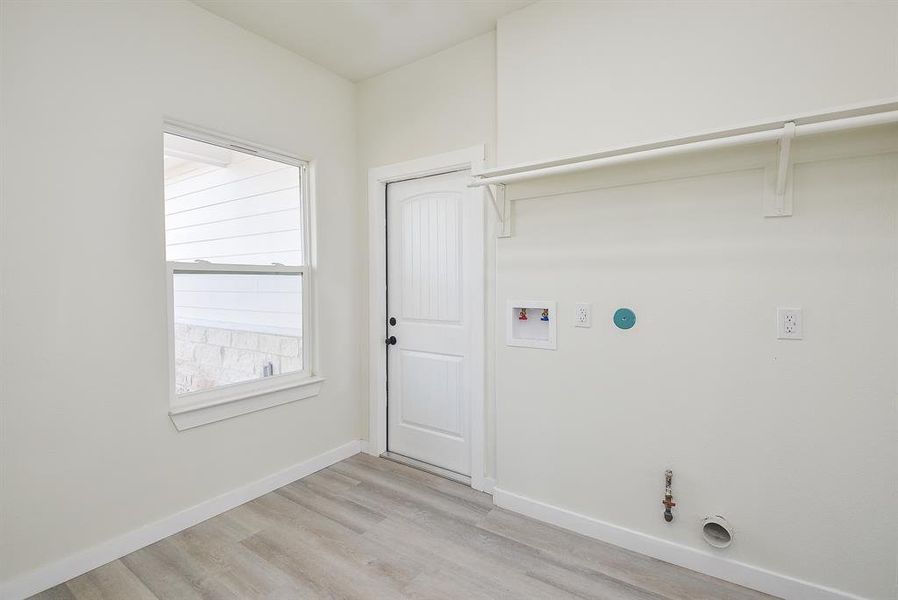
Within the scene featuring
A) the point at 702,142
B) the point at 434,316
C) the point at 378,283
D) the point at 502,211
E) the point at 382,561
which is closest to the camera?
the point at 702,142

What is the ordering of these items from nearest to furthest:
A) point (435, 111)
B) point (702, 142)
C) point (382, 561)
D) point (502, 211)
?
point (702, 142) → point (382, 561) → point (502, 211) → point (435, 111)

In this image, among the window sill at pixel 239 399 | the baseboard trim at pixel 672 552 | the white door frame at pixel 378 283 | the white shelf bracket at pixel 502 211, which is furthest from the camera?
the white door frame at pixel 378 283

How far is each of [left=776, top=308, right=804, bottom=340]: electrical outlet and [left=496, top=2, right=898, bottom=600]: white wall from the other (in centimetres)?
3

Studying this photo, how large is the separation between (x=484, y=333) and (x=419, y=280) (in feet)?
2.21

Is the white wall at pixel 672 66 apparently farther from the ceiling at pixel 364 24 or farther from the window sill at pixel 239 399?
the window sill at pixel 239 399

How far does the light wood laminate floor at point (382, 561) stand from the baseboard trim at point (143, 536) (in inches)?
1.5

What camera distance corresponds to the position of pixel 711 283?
1.79 metres

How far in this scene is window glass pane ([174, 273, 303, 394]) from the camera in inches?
88.5

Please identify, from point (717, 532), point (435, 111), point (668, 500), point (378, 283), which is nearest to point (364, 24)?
point (435, 111)

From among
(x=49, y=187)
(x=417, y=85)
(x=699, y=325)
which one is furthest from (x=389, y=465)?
(x=417, y=85)

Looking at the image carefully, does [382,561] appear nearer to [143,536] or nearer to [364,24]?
[143,536]

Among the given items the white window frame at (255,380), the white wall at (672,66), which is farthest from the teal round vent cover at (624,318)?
the white window frame at (255,380)

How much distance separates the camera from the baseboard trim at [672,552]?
5.39 ft

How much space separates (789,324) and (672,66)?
1.22m
